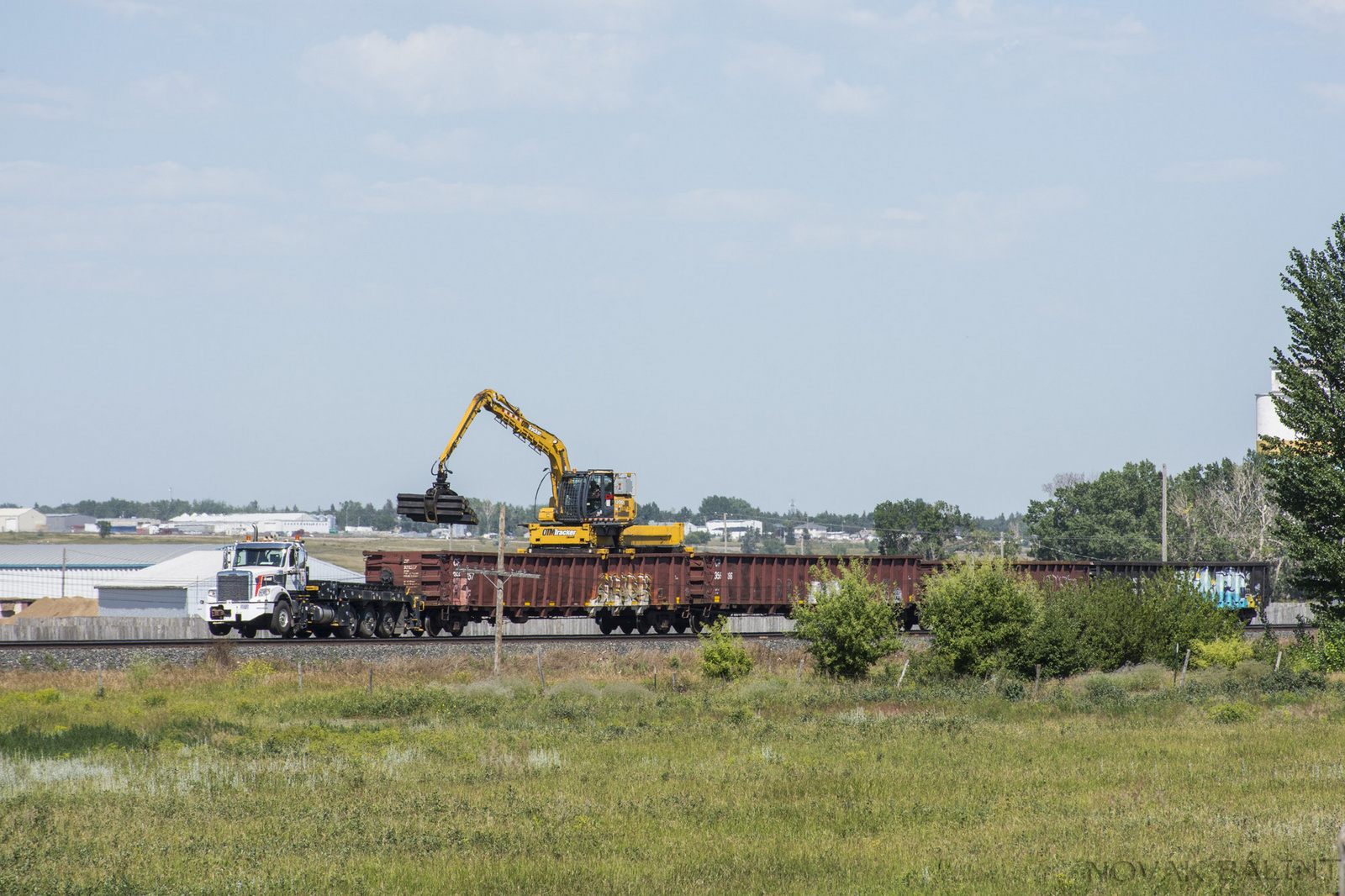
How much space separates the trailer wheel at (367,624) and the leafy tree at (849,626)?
16498mm

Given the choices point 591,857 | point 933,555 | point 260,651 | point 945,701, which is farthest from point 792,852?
point 933,555

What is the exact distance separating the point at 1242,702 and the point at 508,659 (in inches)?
847

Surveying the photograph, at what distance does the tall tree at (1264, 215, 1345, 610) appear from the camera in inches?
1483

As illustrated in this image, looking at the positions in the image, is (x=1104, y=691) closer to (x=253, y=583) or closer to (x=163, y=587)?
(x=253, y=583)

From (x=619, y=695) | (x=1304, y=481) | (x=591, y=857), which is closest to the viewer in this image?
(x=591, y=857)

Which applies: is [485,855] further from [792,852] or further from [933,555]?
[933,555]

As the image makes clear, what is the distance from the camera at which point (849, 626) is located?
3791cm

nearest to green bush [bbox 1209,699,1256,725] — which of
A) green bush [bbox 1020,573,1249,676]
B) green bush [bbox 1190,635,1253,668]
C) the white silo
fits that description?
green bush [bbox 1020,573,1249,676]

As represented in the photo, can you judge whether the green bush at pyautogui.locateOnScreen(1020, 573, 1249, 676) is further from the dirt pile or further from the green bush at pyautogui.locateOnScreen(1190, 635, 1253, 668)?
the dirt pile

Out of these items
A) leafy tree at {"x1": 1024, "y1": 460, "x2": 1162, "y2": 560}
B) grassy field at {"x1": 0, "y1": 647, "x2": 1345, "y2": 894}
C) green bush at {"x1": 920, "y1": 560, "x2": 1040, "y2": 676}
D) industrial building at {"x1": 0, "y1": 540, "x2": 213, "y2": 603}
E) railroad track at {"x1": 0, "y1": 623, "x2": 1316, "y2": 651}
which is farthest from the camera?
leafy tree at {"x1": 1024, "y1": 460, "x2": 1162, "y2": 560}

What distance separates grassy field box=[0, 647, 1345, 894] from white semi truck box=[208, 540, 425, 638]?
8381 millimetres

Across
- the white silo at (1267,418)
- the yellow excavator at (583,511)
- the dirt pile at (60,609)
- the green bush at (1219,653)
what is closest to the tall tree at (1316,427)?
the green bush at (1219,653)

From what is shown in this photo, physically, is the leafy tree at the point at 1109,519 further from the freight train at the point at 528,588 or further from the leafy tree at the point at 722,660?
the leafy tree at the point at 722,660

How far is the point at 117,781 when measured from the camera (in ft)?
61.8
